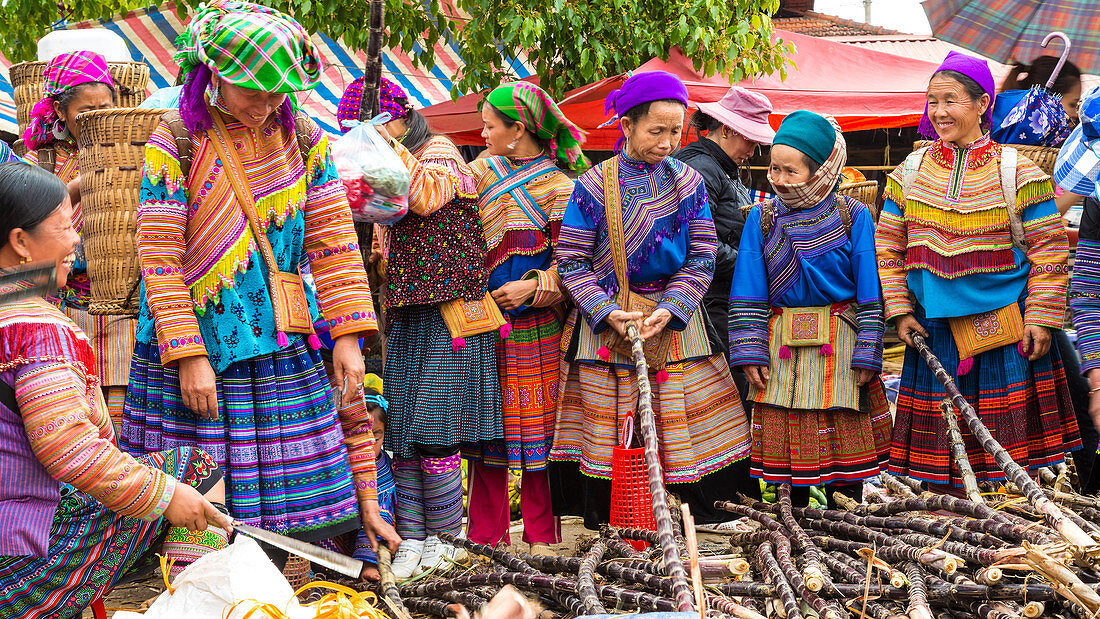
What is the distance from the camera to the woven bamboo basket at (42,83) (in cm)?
448

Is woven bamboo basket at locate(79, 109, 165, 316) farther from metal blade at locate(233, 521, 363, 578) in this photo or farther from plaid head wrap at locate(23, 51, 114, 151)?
metal blade at locate(233, 521, 363, 578)

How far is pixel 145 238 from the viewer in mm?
2861

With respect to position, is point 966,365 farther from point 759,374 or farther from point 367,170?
point 367,170

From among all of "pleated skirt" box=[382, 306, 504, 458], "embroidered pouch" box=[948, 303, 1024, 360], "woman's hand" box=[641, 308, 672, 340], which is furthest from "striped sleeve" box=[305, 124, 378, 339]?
"embroidered pouch" box=[948, 303, 1024, 360]

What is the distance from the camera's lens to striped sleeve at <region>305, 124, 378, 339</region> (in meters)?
3.10

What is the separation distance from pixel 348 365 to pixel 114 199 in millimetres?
1272

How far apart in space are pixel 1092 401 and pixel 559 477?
215 centimetres

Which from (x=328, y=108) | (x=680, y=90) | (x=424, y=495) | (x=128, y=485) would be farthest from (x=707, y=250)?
(x=328, y=108)

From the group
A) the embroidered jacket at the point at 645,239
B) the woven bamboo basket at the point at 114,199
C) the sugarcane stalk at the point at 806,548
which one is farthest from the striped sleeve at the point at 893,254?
the woven bamboo basket at the point at 114,199

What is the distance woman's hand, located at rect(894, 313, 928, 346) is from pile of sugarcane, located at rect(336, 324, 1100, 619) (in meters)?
0.29

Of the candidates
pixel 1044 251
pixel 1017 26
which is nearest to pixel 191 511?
pixel 1044 251

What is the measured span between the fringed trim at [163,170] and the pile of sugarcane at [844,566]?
1.45 metres

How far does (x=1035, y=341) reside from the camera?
157 inches

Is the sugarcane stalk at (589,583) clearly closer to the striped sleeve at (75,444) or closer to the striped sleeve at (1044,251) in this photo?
the striped sleeve at (75,444)
